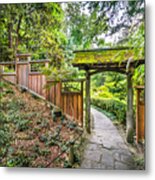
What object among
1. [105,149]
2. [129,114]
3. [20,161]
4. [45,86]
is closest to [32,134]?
[20,161]

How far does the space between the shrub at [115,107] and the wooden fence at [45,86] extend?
5.9 inches

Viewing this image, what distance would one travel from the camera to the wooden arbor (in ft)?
7.58

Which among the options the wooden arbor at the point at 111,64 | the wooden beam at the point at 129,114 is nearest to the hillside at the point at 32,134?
the wooden arbor at the point at 111,64

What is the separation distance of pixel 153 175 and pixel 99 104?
554 mm

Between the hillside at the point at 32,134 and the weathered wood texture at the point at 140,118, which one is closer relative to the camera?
the weathered wood texture at the point at 140,118

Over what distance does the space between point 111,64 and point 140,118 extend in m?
0.39

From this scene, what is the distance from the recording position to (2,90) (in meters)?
2.47

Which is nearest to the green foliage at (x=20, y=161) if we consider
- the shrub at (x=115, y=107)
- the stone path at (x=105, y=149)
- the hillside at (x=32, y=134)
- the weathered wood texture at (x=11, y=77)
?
the hillside at (x=32, y=134)

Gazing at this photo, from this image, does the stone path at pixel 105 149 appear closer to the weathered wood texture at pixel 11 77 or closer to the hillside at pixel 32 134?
the hillside at pixel 32 134

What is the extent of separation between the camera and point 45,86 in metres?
2.42

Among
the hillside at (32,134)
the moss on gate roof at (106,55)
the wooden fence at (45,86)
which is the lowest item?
the hillside at (32,134)

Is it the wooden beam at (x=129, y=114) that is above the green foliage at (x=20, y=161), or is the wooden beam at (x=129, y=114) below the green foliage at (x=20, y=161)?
above

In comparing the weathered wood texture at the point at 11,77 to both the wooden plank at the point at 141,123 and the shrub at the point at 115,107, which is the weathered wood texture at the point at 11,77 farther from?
the wooden plank at the point at 141,123

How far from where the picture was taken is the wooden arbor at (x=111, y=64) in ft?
7.58
